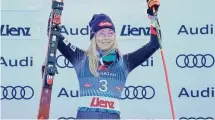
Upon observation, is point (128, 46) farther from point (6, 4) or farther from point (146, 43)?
point (6, 4)

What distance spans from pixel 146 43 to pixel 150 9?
0.74ft

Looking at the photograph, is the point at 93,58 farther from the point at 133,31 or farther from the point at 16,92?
the point at 16,92

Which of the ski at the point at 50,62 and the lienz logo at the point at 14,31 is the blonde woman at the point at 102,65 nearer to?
the ski at the point at 50,62

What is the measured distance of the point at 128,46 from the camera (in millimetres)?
4316

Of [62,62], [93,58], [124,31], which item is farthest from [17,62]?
[124,31]

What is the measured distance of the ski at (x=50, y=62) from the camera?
402 centimetres

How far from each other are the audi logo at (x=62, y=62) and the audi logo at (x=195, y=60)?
71 cm

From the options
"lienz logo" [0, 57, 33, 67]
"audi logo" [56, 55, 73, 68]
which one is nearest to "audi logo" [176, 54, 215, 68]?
"audi logo" [56, 55, 73, 68]

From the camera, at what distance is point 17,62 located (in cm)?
438

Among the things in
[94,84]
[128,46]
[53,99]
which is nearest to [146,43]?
[128,46]

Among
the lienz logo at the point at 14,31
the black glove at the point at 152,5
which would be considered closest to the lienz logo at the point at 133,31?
the black glove at the point at 152,5

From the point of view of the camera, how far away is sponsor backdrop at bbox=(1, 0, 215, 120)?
4.33m

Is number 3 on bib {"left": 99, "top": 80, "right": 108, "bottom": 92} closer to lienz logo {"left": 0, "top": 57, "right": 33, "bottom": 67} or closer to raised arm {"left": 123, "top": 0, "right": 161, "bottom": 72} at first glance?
raised arm {"left": 123, "top": 0, "right": 161, "bottom": 72}

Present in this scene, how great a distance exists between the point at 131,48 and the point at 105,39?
0.23 meters
